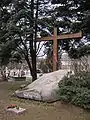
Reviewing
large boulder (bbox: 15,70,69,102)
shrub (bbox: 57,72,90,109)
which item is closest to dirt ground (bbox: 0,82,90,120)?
shrub (bbox: 57,72,90,109)

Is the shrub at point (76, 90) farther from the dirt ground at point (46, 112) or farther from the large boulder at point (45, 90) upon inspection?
the large boulder at point (45, 90)

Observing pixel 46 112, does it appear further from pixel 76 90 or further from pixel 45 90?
pixel 45 90

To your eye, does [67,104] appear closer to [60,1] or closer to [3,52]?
[3,52]

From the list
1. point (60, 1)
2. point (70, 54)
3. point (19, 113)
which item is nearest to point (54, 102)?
point (19, 113)

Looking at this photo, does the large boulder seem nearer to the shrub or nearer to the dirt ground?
the dirt ground

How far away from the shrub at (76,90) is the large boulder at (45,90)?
1.64 feet

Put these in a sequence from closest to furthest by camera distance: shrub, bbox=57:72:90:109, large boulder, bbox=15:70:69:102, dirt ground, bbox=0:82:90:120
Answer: dirt ground, bbox=0:82:90:120 < shrub, bbox=57:72:90:109 < large boulder, bbox=15:70:69:102

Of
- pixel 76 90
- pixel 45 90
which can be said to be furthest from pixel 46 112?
pixel 45 90

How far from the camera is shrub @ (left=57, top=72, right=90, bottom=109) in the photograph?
7797 millimetres

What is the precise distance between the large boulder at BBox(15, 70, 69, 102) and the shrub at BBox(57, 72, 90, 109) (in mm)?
499

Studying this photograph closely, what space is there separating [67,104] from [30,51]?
20.8 feet

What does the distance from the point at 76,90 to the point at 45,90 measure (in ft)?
5.16

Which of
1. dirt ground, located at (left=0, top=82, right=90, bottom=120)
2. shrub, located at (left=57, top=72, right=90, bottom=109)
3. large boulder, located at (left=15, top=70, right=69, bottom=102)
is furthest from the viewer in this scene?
large boulder, located at (left=15, top=70, right=69, bottom=102)

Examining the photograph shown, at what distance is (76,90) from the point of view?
26.6ft
